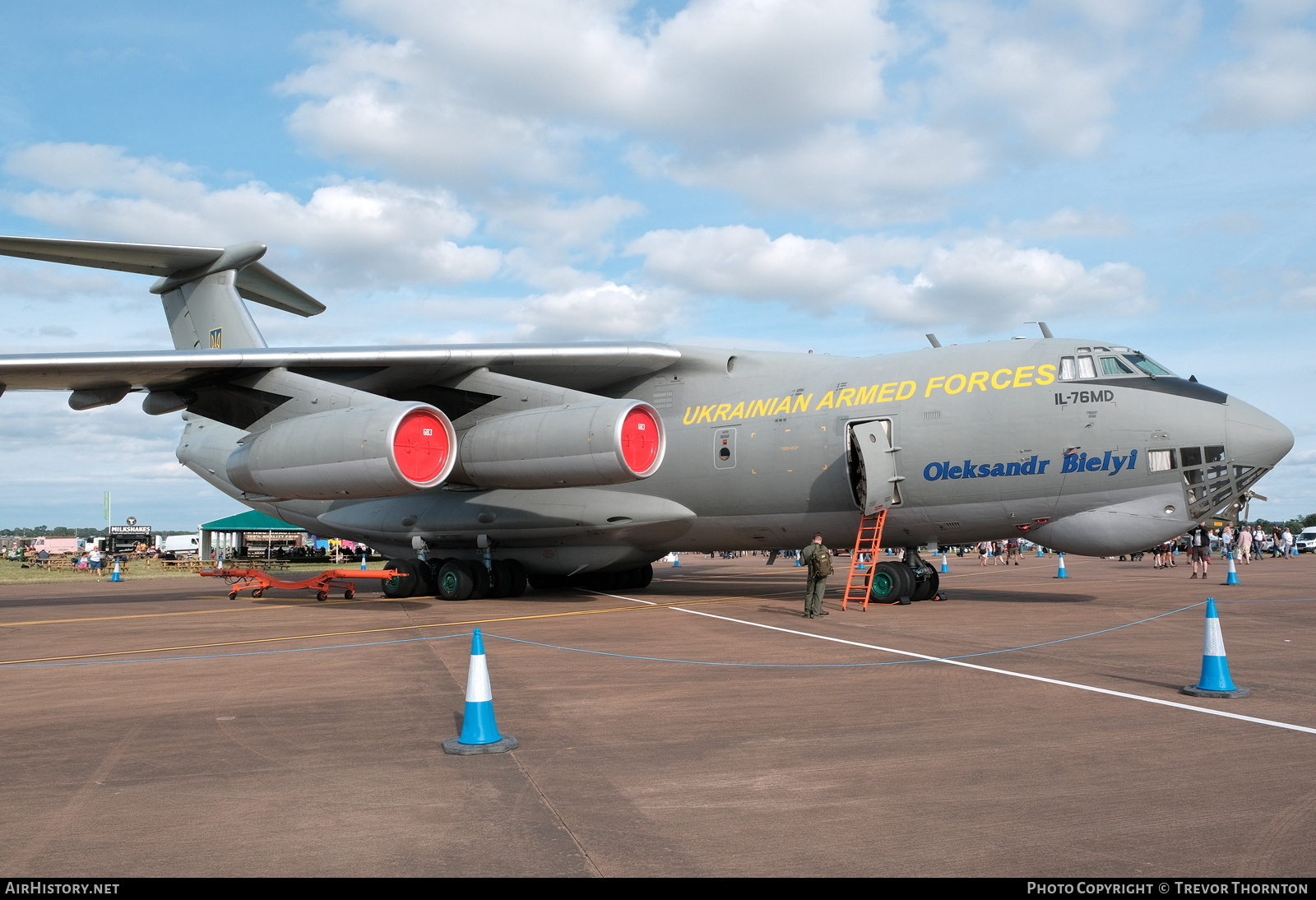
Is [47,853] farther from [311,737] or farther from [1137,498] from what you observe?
[1137,498]

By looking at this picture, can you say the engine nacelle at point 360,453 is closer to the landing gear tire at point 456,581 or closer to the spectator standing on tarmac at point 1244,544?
the landing gear tire at point 456,581

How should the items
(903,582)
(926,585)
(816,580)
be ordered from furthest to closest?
(926,585) < (903,582) < (816,580)

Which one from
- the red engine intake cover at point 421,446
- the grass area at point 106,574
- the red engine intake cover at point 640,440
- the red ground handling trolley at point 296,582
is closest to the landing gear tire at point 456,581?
the red ground handling trolley at point 296,582

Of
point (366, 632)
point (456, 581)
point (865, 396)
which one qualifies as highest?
point (865, 396)

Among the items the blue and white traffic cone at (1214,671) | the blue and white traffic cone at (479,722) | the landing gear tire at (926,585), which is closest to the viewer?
the blue and white traffic cone at (479,722)

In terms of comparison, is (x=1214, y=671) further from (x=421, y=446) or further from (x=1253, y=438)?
(x=421, y=446)

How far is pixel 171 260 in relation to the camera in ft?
53.7

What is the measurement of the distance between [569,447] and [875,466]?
13.4 feet

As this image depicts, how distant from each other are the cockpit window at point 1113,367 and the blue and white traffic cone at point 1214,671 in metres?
6.48

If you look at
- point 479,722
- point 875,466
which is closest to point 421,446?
point 875,466

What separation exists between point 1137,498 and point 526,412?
8.14 meters

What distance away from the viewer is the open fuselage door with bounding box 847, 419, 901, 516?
12703 mm

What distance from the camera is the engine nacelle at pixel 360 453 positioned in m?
11.9

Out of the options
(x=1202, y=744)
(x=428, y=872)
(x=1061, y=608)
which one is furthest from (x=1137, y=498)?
(x=428, y=872)
